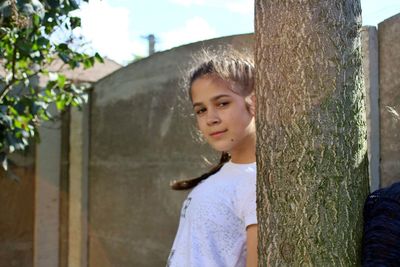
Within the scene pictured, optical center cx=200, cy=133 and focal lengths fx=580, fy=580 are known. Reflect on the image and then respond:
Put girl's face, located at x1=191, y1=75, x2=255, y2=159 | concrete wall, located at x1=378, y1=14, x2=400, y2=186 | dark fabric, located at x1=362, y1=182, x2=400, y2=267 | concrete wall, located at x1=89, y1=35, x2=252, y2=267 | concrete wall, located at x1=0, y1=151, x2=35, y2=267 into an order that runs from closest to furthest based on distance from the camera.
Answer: dark fabric, located at x1=362, y1=182, x2=400, y2=267
girl's face, located at x1=191, y1=75, x2=255, y2=159
concrete wall, located at x1=378, y1=14, x2=400, y2=186
concrete wall, located at x1=89, y1=35, x2=252, y2=267
concrete wall, located at x1=0, y1=151, x2=35, y2=267

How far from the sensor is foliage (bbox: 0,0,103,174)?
3377mm

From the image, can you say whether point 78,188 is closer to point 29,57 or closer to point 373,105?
point 29,57

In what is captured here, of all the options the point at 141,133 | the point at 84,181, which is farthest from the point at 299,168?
the point at 84,181

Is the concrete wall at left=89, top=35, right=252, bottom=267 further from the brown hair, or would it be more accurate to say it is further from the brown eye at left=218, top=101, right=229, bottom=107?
the brown eye at left=218, top=101, right=229, bottom=107

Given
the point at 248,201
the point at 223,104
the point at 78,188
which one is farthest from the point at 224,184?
the point at 78,188

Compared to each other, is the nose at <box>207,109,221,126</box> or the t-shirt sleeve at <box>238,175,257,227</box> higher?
the nose at <box>207,109,221,126</box>

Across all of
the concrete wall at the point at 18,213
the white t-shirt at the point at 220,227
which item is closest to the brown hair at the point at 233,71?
the white t-shirt at the point at 220,227

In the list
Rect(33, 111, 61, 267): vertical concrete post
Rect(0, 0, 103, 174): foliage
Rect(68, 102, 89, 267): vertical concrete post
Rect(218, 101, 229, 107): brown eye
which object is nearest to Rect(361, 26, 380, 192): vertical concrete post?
Rect(218, 101, 229, 107): brown eye

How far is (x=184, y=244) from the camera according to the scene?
170 centimetres

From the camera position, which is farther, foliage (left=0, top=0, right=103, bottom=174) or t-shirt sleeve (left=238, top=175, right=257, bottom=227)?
foliage (left=0, top=0, right=103, bottom=174)

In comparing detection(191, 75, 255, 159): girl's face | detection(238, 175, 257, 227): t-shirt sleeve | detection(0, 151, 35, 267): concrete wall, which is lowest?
detection(0, 151, 35, 267): concrete wall

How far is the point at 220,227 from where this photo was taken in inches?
64.6

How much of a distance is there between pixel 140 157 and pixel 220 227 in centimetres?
271

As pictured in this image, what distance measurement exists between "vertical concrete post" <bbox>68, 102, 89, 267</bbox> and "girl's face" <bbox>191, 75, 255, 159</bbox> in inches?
131
